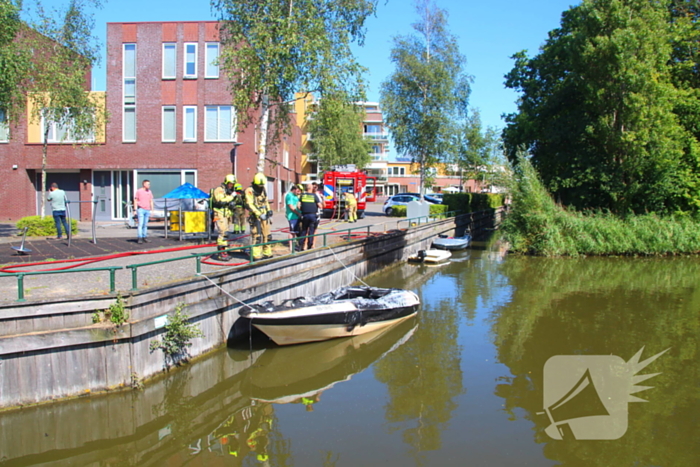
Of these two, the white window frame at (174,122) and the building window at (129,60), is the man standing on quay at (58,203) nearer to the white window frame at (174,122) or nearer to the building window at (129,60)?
the white window frame at (174,122)

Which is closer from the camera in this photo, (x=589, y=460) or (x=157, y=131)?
(x=589, y=460)

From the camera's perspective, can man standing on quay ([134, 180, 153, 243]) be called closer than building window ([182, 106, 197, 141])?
Yes

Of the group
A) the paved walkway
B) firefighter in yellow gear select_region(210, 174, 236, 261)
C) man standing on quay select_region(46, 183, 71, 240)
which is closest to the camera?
the paved walkway

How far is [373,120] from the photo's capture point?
7488cm

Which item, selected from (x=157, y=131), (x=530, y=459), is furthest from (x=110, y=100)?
(x=530, y=459)

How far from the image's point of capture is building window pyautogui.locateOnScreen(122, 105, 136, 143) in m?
25.4

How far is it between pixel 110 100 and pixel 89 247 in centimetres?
1466

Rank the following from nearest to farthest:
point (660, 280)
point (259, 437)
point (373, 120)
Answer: point (259, 437) → point (660, 280) → point (373, 120)

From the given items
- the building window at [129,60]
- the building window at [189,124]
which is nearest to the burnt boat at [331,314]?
the building window at [189,124]

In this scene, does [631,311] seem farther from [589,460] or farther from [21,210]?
[21,210]

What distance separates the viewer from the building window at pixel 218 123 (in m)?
25.3

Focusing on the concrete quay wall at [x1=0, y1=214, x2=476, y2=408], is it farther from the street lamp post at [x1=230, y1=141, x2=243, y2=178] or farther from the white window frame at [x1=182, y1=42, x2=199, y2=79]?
the white window frame at [x1=182, y1=42, x2=199, y2=79]

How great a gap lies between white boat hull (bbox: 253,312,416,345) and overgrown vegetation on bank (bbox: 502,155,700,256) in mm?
14778

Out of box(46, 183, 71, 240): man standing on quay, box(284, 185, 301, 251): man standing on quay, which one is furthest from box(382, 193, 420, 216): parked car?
box(46, 183, 71, 240): man standing on quay
